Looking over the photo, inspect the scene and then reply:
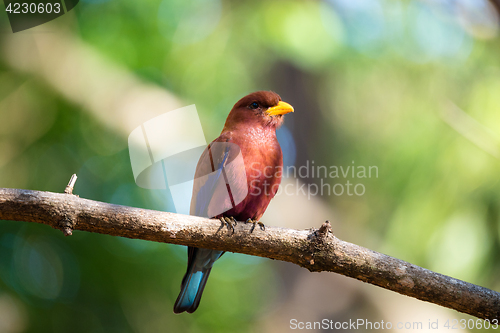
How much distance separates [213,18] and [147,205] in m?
3.53

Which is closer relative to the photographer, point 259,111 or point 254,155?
point 254,155

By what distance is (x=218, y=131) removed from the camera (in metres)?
5.67

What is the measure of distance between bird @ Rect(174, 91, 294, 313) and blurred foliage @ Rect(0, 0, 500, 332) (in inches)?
63.5

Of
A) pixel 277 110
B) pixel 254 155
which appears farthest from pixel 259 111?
pixel 254 155

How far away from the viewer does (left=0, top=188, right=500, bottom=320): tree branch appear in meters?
2.32

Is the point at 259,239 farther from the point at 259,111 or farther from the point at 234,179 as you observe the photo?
the point at 259,111

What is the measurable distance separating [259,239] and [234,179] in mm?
882

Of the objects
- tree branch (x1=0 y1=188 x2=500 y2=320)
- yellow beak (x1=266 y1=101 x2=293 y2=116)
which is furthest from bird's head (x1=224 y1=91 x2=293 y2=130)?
tree branch (x1=0 y1=188 x2=500 y2=320)

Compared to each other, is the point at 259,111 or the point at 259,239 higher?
the point at 259,111

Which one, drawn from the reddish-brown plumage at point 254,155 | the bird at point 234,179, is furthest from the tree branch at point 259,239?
the reddish-brown plumage at point 254,155

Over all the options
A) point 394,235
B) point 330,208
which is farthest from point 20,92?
point 394,235

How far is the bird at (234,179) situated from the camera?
10.8 feet

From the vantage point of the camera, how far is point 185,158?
4.42 metres

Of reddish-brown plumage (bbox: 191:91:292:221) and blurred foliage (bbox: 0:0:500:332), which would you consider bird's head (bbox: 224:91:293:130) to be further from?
blurred foliage (bbox: 0:0:500:332)
